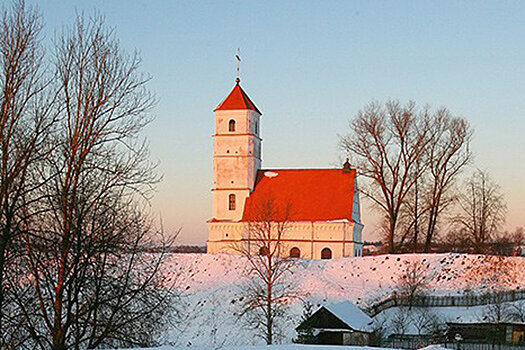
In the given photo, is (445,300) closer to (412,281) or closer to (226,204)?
(412,281)

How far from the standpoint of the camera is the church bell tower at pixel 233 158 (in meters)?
55.3

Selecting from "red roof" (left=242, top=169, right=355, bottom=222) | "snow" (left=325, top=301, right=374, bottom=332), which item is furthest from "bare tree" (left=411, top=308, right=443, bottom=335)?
"red roof" (left=242, top=169, right=355, bottom=222)

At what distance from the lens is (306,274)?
138ft

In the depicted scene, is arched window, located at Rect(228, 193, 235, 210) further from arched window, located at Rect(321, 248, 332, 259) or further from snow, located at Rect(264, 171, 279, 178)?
arched window, located at Rect(321, 248, 332, 259)

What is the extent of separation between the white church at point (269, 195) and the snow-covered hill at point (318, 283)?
7.18 m

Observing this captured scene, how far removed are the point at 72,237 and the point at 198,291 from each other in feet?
89.1

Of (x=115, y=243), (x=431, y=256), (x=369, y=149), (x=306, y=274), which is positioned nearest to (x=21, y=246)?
(x=115, y=243)

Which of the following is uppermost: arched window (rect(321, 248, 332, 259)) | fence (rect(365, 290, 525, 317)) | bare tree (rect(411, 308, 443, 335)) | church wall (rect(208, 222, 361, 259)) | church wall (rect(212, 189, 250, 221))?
church wall (rect(212, 189, 250, 221))

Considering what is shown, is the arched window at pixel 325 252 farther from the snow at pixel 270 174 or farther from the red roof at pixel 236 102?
the red roof at pixel 236 102

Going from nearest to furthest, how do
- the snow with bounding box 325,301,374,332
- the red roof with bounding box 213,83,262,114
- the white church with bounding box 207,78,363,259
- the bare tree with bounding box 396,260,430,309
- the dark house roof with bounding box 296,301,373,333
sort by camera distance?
the dark house roof with bounding box 296,301,373,333 → the snow with bounding box 325,301,374,332 → the bare tree with bounding box 396,260,430,309 → the white church with bounding box 207,78,363,259 → the red roof with bounding box 213,83,262,114

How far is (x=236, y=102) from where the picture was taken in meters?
57.5

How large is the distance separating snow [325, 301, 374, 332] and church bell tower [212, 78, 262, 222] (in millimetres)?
25903

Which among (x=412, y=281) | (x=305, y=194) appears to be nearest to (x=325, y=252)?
(x=305, y=194)

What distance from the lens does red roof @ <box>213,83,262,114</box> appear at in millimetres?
57031
